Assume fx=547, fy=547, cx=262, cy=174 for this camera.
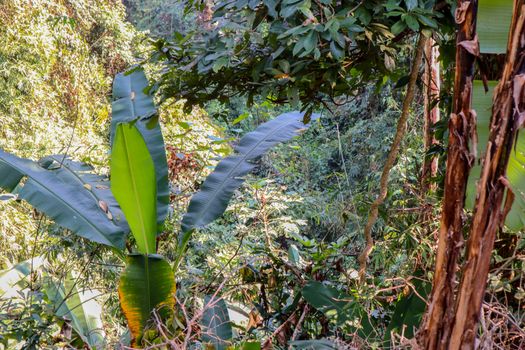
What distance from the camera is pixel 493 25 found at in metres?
1.14

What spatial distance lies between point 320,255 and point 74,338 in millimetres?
959

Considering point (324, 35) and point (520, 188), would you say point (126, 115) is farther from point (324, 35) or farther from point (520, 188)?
point (520, 188)

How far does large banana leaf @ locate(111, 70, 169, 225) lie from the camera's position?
1900 millimetres

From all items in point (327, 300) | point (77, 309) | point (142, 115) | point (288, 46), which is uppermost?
point (288, 46)

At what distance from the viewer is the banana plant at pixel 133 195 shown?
1702 mm

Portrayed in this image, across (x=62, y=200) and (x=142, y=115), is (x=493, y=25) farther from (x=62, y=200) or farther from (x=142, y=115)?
(x=62, y=200)

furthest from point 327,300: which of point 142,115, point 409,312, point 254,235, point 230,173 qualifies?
point 254,235

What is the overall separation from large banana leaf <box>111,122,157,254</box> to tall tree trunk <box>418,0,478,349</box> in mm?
977

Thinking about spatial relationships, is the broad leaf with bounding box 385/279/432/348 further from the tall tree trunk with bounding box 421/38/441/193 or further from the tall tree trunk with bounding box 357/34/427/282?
the tall tree trunk with bounding box 421/38/441/193

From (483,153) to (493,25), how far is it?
27 cm

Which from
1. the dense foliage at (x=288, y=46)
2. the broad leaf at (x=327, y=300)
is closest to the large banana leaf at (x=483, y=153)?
the dense foliage at (x=288, y=46)

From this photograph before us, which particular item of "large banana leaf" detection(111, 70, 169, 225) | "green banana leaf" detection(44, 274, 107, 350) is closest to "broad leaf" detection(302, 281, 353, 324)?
"large banana leaf" detection(111, 70, 169, 225)

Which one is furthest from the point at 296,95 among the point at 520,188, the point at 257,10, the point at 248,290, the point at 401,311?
the point at 248,290

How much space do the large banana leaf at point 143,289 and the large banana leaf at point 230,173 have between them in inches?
8.6
